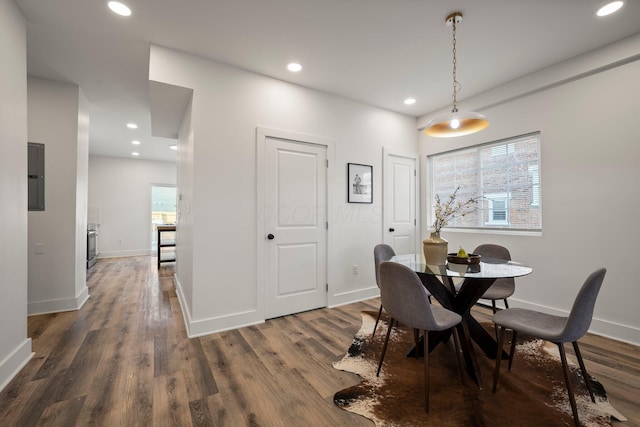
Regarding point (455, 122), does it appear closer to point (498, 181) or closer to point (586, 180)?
point (586, 180)

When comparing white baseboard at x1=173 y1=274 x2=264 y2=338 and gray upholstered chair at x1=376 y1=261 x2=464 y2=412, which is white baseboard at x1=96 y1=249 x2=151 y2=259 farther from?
gray upholstered chair at x1=376 y1=261 x2=464 y2=412

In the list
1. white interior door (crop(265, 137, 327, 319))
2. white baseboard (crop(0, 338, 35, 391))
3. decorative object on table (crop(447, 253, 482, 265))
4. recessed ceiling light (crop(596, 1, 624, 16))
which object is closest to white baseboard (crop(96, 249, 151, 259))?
white baseboard (crop(0, 338, 35, 391))

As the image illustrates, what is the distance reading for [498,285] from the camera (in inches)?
106

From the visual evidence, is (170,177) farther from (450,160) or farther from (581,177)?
(581,177)

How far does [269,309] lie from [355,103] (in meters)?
2.97

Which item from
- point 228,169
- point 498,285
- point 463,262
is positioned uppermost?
point 228,169

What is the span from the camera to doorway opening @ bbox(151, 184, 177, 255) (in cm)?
828

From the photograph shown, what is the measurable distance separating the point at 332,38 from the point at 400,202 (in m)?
2.59

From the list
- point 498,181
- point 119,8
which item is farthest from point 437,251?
Result: point 119,8

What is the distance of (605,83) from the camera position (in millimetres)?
2748

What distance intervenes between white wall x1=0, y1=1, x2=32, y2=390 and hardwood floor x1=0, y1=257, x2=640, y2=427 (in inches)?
8.5

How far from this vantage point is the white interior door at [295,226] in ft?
10.5

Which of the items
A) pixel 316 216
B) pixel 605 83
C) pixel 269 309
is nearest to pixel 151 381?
pixel 269 309

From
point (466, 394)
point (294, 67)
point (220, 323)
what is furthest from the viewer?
point (294, 67)
